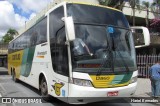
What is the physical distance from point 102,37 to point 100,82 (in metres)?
1.32

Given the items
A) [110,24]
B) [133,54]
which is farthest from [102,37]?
[133,54]

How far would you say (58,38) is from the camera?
8500 mm

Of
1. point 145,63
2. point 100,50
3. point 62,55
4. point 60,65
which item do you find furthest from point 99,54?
point 145,63

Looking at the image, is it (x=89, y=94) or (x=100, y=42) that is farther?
(x=100, y=42)

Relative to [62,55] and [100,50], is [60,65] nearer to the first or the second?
[62,55]

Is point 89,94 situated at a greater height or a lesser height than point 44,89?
greater

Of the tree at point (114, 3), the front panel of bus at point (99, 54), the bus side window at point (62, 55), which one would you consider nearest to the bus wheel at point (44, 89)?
the bus side window at point (62, 55)

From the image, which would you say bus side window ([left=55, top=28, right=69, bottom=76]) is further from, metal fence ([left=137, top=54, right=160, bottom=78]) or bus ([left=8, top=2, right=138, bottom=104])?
metal fence ([left=137, top=54, right=160, bottom=78])

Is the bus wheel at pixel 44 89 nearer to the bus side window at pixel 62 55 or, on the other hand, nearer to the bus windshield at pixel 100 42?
the bus side window at pixel 62 55

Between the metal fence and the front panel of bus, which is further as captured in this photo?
the metal fence

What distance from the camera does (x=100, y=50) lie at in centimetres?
777

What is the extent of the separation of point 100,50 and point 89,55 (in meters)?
0.37

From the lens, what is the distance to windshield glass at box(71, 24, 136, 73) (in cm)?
759

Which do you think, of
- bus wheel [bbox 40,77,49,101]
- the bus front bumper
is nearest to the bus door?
the bus front bumper
